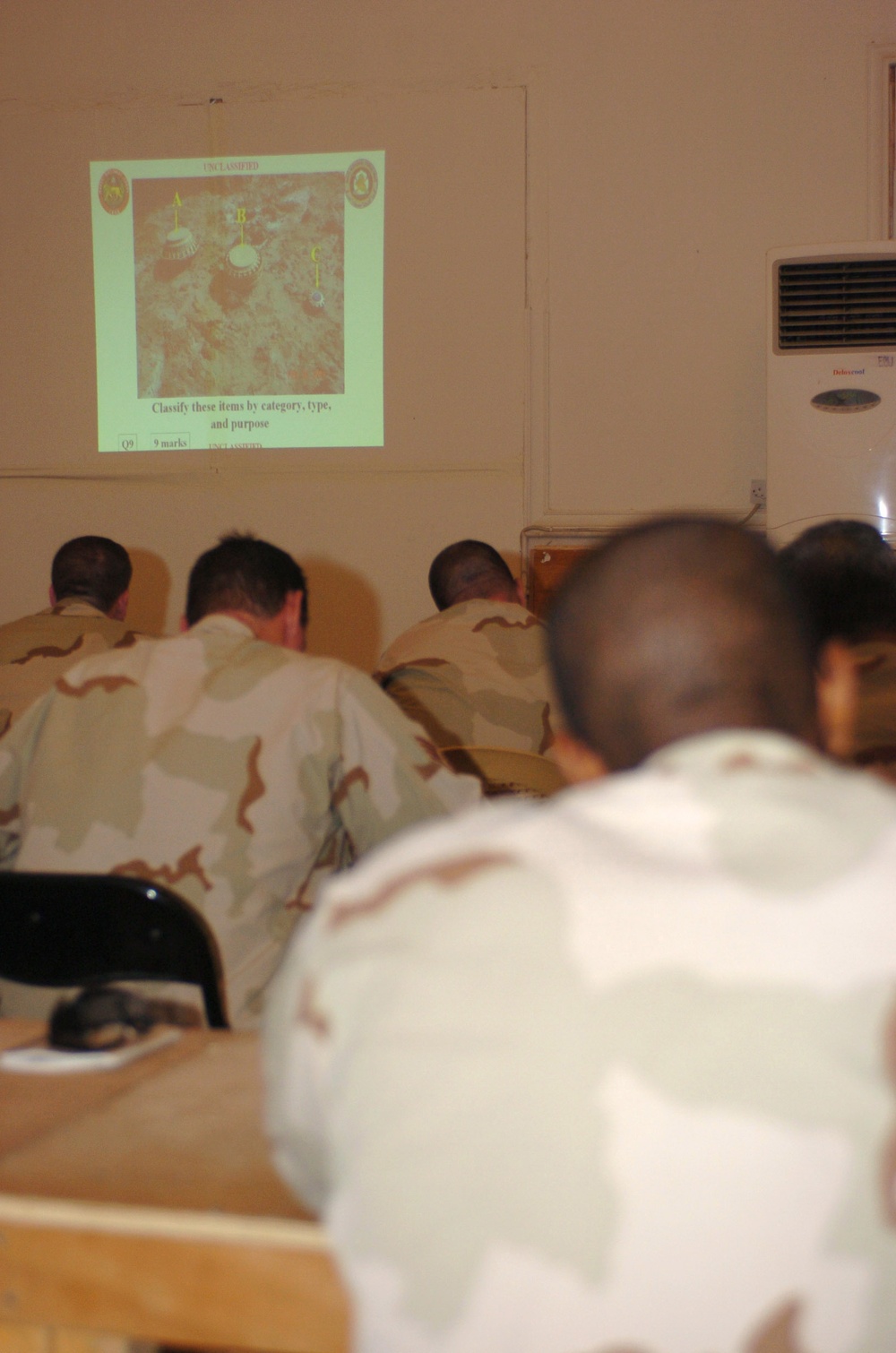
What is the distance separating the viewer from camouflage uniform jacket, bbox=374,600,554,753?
9.91ft

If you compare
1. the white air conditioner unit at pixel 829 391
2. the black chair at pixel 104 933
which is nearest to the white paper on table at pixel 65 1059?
the black chair at pixel 104 933

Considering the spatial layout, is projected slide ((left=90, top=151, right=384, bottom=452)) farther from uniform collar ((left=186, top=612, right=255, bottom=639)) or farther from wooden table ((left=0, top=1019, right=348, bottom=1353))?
wooden table ((left=0, top=1019, right=348, bottom=1353))

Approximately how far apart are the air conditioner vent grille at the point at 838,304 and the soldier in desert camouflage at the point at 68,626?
2.44 meters

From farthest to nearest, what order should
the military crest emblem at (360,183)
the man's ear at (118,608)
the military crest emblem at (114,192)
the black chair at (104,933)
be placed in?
the military crest emblem at (114,192) < the military crest emblem at (360,183) < the man's ear at (118,608) < the black chair at (104,933)

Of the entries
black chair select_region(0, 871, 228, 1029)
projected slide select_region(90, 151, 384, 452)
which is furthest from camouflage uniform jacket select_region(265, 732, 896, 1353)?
projected slide select_region(90, 151, 384, 452)

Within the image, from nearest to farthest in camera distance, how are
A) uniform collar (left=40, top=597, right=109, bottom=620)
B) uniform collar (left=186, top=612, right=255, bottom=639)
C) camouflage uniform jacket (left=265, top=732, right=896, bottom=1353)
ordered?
camouflage uniform jacket (left=265, top=732, right=896, bottom=1353), uniform collar (left=186, top=612, right=255, bottom=639), uniform collar (left=40, top=597, right=109, bottom=620)

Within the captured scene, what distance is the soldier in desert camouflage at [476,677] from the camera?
3021 mm

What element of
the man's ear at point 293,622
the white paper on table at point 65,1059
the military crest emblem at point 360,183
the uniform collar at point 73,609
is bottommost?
the white paper on table at point 65,1059

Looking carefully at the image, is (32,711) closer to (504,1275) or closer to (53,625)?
(504,1275)

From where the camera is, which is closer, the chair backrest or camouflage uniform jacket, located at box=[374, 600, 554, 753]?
the chair backrest

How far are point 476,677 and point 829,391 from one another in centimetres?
205

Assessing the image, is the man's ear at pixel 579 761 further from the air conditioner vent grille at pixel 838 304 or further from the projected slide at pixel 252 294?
the projected slide at pixel 252 294

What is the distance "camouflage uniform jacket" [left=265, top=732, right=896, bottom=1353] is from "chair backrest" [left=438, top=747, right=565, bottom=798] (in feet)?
5.26

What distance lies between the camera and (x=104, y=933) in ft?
5.04
